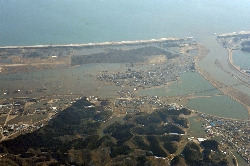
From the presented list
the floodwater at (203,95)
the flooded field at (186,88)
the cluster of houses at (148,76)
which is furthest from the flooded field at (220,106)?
the cluster of houses at (148,76)

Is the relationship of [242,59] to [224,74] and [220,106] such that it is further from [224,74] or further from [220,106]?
[220,106]

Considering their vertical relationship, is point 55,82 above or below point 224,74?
below

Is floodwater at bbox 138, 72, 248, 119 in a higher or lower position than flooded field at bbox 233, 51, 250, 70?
lower

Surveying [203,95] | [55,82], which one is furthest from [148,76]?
[55,82]

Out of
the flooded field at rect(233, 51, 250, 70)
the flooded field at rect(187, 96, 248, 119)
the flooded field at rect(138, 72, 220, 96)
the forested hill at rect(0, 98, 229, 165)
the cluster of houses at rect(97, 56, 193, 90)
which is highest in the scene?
the flooded field at rect(233, 51, 250, 70)

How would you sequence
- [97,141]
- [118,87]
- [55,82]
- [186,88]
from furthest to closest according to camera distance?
Answer: [186,88]
[55,82]
[118,87]
[97,141]

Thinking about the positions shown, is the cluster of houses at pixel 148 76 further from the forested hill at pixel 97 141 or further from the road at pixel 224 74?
the forested hill at pixel 97 141

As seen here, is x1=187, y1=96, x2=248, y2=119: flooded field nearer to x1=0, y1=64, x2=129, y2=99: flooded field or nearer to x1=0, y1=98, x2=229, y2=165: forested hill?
x1=0, y1=98, x2=229, y2=165: forested hill

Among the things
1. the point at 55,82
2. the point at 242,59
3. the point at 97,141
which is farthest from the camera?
the point at 242,59

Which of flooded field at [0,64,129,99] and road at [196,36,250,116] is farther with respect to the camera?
road at [196,36,250,116]

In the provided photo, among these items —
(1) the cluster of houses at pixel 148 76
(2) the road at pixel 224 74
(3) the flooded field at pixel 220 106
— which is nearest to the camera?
(3) the flooded field at pixel 220 106

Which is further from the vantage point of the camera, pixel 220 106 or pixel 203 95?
pixel 203 95

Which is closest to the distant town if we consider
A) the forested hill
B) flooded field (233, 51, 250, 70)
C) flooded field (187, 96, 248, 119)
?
the forested hill
